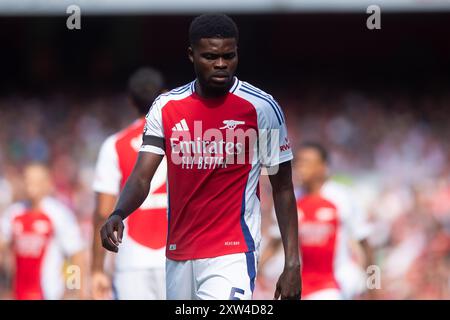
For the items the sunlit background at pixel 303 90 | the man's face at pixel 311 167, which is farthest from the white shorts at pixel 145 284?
the sunlit background at pixel 303 90

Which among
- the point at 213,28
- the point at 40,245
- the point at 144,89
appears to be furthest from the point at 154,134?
the point at 40,245

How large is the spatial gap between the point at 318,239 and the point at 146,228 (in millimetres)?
2267

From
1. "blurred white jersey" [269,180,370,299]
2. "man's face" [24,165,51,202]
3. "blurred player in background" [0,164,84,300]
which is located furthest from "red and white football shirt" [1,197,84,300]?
"blurred white jersey" [269,180,370,299]

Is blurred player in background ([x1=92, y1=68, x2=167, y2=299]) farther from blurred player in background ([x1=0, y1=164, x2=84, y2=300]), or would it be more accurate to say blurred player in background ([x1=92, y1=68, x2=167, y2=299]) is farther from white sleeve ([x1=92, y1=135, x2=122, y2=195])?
blurred player in background ([x1=0, y1=164, x2=84, y2=300])

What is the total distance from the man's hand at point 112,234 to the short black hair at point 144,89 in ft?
9.01

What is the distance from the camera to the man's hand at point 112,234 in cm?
567

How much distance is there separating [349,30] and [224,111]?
13533mm

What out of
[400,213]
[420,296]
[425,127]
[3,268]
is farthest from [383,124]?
[3,268]

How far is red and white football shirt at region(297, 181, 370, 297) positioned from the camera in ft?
31.4

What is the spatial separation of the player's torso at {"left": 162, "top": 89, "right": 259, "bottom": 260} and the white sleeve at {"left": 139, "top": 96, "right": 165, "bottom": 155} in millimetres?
56

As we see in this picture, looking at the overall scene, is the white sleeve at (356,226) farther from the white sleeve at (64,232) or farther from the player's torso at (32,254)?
the player's torso at (32,254)

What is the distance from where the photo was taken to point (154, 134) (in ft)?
20.0

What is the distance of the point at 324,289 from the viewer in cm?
948

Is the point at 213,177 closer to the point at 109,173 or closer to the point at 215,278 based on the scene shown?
the point at 215,278
